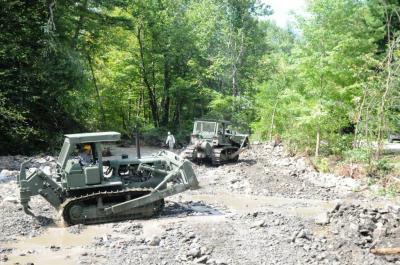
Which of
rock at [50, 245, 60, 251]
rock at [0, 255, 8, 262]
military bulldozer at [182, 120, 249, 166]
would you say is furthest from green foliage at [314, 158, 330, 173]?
rock at [0, 255, 8, 262]

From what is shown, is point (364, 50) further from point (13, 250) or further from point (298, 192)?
point (13, 250)

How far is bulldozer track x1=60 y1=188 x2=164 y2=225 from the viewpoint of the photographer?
10.9 metres

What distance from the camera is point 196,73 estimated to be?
115 ft

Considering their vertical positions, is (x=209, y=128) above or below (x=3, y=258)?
above

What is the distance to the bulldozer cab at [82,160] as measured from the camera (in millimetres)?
10984

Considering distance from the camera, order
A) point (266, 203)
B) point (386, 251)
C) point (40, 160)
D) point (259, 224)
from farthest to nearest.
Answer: point (40, 160), point (266, 203), point (259, 224), point (386, 251)

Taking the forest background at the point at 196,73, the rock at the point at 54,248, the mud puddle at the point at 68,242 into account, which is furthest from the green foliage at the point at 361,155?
the rock at the point at 54,248

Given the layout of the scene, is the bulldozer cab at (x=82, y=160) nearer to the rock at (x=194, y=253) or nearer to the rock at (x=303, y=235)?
the rock at (x=194, y=253)

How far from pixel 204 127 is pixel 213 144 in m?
1.04

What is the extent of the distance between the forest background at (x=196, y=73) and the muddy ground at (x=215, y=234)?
5.77 m

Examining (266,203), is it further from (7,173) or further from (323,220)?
(7,173)

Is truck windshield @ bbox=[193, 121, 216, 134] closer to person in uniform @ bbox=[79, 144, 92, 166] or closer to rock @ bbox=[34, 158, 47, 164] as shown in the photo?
rock @ bbox=[34, 158, 47, 164]

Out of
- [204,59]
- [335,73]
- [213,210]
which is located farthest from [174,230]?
[204,59]

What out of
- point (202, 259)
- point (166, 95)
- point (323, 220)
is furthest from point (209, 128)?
point (166, 95)
